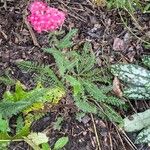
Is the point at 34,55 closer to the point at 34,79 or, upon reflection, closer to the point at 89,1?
the point at 34,79

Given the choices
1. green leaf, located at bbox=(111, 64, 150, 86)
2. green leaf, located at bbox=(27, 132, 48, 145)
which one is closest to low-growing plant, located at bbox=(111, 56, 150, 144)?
green leaf, located at bbox=(111, 64, 150, 86)

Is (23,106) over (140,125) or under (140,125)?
over

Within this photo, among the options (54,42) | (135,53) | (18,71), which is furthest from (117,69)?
(18,71)

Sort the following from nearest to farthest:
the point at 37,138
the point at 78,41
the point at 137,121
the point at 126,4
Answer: the point at 37,138
the point at 137,121
the point at 78,41
the point at 126,4

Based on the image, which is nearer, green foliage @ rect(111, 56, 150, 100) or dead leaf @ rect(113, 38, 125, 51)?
green foliage @ rect(111, 56, 150, 100)

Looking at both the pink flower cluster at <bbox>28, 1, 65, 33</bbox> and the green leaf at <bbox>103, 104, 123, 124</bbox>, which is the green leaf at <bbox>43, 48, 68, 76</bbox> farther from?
the green leaf at <bbox>103, 104, 123, 124</bbox>

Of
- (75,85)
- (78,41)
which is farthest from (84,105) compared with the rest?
(78,41)

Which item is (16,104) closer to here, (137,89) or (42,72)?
(42,72)
